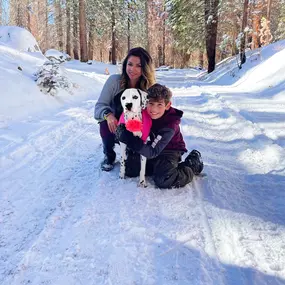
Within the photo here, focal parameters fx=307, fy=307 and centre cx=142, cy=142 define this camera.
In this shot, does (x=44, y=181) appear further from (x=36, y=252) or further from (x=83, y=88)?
(x=83, y=88)

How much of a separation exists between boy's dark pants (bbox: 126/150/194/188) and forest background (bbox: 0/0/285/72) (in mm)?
10491

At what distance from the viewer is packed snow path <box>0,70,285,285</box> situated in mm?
2004

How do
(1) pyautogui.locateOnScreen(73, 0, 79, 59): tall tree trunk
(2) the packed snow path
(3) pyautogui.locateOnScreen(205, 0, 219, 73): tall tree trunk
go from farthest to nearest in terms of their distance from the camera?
1. (1) pyautogui.locateOnScreen(73, 0, 79, 59): tall tree trunk
2. (3) pyautogui.locateOnScreen(205, 0, 219, 73): tall tree trunk
3. (2) the packed snow path

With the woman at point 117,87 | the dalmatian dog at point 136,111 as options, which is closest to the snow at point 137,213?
the woman at point 117,87

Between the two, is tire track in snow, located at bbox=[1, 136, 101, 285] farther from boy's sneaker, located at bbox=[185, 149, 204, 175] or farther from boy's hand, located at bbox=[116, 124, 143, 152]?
boy's sneaker, located at bbox=[185, 149, 204, 175]

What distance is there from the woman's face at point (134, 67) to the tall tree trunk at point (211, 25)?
51.8 feet

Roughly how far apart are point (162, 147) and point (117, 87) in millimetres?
1083

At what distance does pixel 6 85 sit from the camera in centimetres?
716

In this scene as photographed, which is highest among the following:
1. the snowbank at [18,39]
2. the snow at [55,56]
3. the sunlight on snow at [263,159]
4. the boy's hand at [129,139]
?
the snowbank at [18,39]

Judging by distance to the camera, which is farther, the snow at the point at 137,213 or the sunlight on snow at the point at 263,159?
the sunlight on snow at the point at 263,159

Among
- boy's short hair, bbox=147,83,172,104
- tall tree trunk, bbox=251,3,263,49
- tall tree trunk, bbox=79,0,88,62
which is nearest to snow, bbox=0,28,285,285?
boy's short hair, bbox=147,83,172,104

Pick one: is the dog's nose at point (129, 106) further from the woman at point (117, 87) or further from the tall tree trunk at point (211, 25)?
the tall tree trunk at point (211, 25)

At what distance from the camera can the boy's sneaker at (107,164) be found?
384cm

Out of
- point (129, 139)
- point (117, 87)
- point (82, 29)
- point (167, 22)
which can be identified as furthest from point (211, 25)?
point (129, 139)
